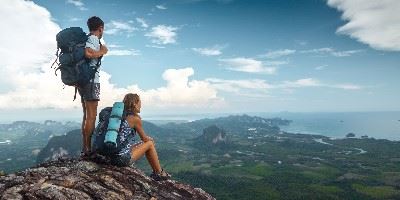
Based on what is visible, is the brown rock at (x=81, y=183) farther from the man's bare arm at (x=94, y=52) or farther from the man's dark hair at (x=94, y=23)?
the man's dark hair at (x=94, y=23)

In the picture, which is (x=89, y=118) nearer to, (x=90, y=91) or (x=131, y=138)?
(x=90, y=91)

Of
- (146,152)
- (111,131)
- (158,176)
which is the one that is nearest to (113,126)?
(111,131)

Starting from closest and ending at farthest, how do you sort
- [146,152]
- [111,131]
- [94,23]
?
[111,131] → [94,23] → [146,152]

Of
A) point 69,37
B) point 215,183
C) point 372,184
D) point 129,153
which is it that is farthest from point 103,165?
point 372,184

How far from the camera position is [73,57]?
13500 mm

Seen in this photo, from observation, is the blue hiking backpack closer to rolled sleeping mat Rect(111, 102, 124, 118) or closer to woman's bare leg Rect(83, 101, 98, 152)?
woman's bare leg Rect(83, 101, 98, 152)

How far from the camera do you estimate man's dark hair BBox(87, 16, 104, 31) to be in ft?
46.8

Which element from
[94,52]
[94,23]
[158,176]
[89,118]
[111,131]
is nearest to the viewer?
[111,131]

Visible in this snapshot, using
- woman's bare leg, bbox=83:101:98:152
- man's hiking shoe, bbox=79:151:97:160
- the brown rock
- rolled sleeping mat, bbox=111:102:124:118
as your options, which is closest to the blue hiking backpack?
woman's bare leg, bbox=83:101:98:152

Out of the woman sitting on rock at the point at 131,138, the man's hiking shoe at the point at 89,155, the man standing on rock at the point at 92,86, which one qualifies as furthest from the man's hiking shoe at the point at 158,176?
the man standing on rock at the point at 92,86

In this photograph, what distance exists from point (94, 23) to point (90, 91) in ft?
8.87

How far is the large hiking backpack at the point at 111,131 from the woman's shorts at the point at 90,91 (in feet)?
Answer: 2.60

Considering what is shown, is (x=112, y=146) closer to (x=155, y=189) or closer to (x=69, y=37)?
(x=155, y=189)

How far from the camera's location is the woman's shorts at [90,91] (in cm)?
1432
